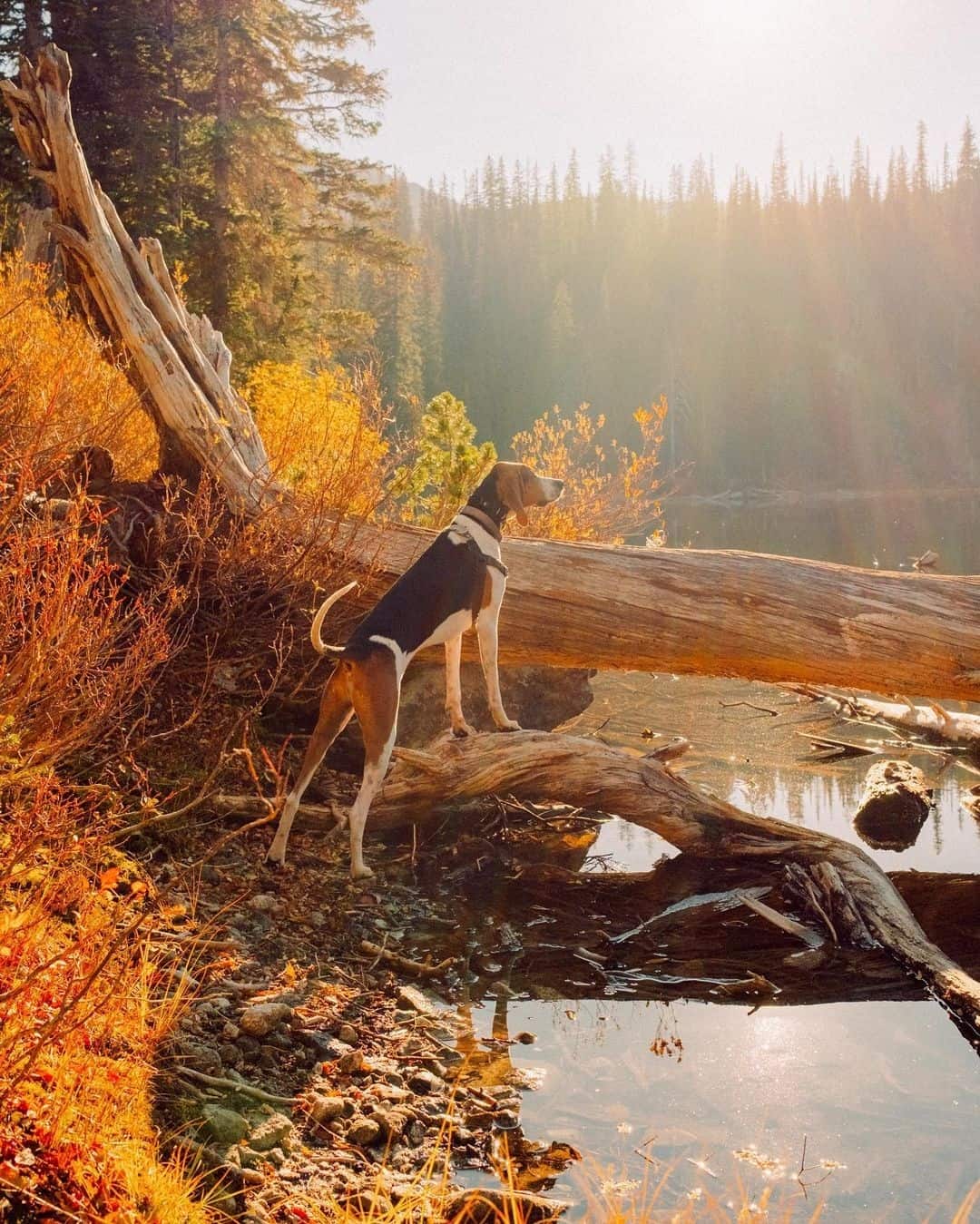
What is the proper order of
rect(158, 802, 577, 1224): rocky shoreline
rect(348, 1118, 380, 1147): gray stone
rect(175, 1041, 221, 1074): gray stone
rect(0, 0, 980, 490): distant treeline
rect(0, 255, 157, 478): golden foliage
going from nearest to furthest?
rect(158, 802, 577, 1224): rocky shoreline, rect(348, 1118, 380, 1147): gray stone, rect(175, 1041, 221, 1074): gray stone, rect(0, 255, 157, 478): golden foliage, rect(0, 0, 980, 490): distant treeline

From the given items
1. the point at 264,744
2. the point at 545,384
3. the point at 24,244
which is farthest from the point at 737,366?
the point at 264,744

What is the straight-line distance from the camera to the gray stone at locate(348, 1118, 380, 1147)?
130 inches

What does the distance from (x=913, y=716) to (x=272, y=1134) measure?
27.9ft

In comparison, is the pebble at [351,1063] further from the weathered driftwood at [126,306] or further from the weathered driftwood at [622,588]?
the weathered driftwood at [126,306]

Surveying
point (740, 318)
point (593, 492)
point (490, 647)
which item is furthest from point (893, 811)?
point (740, 318)

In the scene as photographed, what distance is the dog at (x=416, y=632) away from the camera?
510 cm

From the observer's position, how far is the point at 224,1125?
10.1 feet

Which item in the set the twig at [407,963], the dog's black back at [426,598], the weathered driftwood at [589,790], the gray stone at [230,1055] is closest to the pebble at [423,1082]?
the gray stone at [230,1055]

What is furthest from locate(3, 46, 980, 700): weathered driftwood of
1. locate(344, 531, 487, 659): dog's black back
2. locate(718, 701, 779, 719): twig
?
locate(718, 701, 779, 719): twig

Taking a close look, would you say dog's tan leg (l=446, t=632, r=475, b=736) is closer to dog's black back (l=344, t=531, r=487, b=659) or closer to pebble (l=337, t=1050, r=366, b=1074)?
dog's black back (l=344, t=531, r=487, b=659)

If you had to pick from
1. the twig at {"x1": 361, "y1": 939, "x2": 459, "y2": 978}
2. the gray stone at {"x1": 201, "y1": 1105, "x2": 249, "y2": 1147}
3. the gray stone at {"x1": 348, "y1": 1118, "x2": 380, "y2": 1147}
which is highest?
the gray stone at {"x1": 201, "y1": 1105, "x2": 249, "y2": 1147}

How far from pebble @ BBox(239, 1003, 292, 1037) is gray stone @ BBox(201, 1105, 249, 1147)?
1.92ft

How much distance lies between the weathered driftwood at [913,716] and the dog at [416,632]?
17.6ft

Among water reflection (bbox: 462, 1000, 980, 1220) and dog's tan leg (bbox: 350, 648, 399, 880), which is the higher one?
dog's tan leg (bbox: 350, 648, 399, 880)
